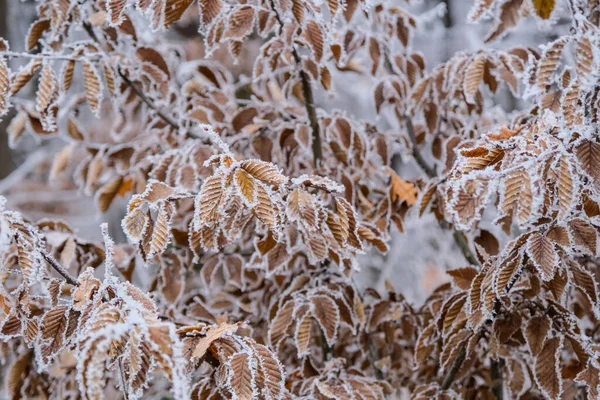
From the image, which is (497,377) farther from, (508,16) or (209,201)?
(209,201)

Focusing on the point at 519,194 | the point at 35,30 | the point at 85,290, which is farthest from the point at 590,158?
the point at 35,30

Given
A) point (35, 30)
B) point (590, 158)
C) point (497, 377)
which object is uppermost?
point (590, 158)

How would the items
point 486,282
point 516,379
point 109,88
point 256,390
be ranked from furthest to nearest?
point 516,379 < point 109,88 < point 486,282 < point 256,390

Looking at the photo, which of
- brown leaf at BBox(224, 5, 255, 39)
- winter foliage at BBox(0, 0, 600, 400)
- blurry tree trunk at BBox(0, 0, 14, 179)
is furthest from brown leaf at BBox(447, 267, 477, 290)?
blurry tree trunk at BBox(0, 0, 14, 179)

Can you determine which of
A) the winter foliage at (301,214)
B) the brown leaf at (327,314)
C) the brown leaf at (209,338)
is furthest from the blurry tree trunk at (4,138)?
the brown leaf at (209,338)

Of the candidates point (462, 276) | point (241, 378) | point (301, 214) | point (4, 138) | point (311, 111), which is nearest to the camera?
point (241, 378)

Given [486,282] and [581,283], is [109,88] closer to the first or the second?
[486,282]

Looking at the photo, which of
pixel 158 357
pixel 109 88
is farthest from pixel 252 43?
pixel 158 357

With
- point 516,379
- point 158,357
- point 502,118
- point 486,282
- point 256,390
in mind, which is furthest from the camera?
point 502,118
